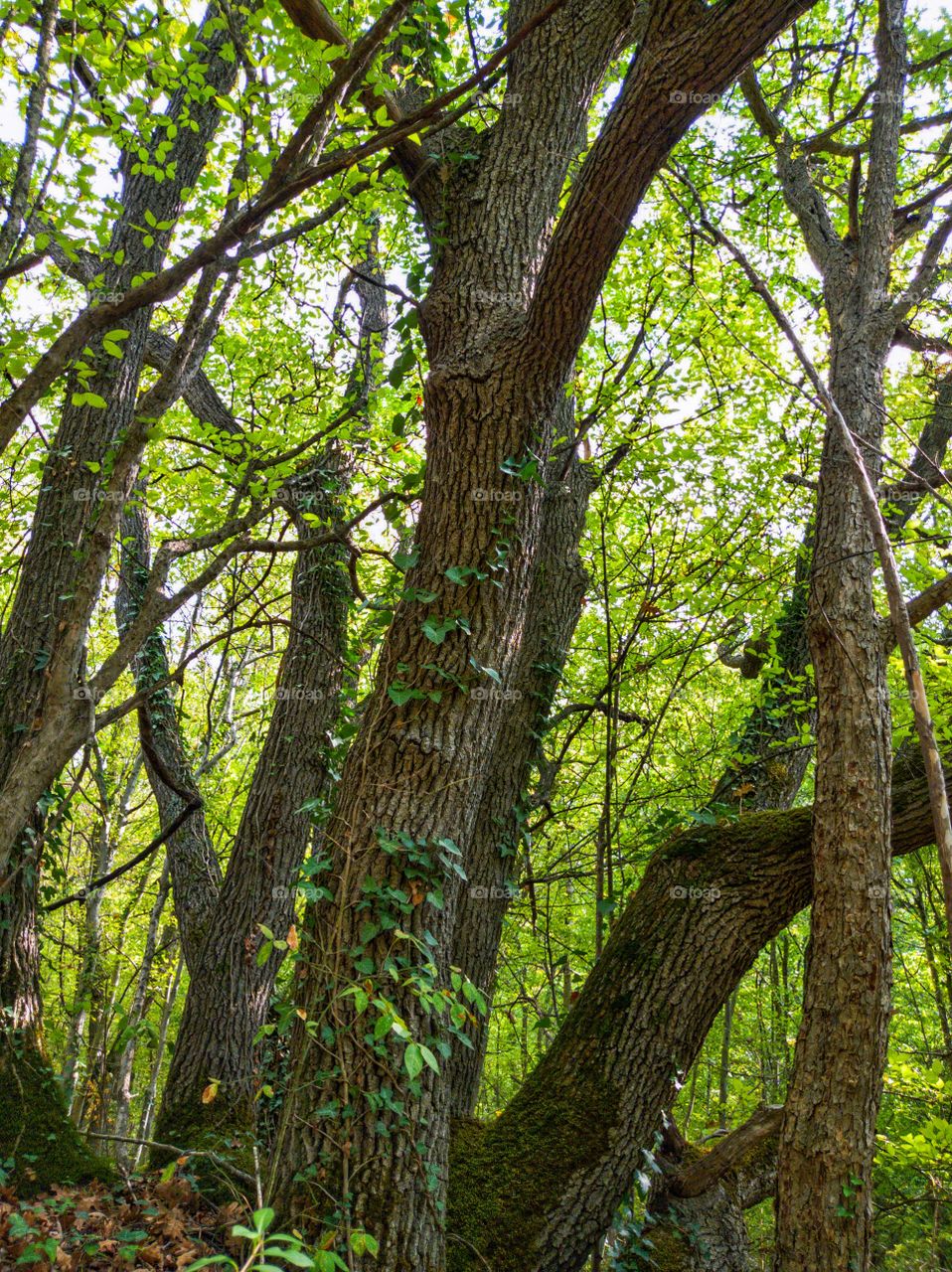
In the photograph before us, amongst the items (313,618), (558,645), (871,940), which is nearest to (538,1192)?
(871,940)

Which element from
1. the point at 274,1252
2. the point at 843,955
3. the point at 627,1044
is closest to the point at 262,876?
the point at 627,1044

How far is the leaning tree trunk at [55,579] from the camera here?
12.9 feet

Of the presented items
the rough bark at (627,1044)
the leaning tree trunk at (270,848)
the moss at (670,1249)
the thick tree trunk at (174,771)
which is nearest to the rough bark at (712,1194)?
the moss at (670,1249)

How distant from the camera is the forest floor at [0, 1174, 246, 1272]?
8.95 feet

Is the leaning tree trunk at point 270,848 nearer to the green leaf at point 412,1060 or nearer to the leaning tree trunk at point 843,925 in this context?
the green leaf at point 412,1060

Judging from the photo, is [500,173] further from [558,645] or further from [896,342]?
[896,342]

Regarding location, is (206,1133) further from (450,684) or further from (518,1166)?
(450,684)

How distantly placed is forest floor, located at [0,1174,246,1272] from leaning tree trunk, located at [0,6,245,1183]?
0.48m

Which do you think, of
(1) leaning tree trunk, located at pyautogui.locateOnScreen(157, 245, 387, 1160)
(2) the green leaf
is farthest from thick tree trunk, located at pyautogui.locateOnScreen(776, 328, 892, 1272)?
(1) leaning tree trunk, located at pyautogui.locateOnScreen(157, 245, 387, 1160)

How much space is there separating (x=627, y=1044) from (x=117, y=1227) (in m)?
1.97

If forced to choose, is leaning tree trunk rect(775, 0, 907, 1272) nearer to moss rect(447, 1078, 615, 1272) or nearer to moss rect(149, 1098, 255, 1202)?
moss rect(447, 1078, 615, 1272)

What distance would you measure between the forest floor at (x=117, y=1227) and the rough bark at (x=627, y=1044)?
912 mm

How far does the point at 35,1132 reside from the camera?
3.90 meters

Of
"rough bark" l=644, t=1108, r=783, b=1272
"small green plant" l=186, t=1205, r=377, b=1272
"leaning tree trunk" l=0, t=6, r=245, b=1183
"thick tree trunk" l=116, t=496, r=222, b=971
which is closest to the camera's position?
"small green plant" l=186, t=1205, r=377, b=1272
